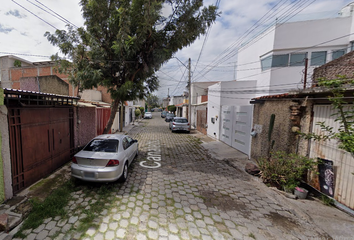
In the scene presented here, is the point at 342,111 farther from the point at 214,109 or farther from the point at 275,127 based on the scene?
the point at 214,109

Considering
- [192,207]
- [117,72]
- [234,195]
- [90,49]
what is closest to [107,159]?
[192,207]

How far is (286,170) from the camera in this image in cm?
429

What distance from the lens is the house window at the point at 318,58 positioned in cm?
1048

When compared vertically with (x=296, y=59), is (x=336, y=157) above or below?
below

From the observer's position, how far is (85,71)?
253 inches

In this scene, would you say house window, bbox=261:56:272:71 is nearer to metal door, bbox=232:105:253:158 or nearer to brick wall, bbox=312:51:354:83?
metal door, bbox=232:105:253:158

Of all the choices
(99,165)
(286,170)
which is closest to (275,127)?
(286,170)

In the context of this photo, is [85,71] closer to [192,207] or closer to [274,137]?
[192,207]

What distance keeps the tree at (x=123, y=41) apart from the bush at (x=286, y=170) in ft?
20.1

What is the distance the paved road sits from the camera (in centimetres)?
268

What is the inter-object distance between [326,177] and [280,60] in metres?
10.1

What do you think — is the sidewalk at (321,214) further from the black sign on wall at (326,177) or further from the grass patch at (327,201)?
the black sign on wall at (326,177)

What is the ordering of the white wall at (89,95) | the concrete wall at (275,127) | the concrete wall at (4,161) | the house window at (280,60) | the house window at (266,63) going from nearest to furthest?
1. the concrete wall at (4,161)
2. the concrete wall at (275,127)
3. the house window at (280,60)
4. the house window at (266,63)
5. the white wall at (89,95)

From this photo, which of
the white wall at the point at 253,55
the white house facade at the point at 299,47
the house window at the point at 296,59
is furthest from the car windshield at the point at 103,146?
the house window at the point at 296,59
